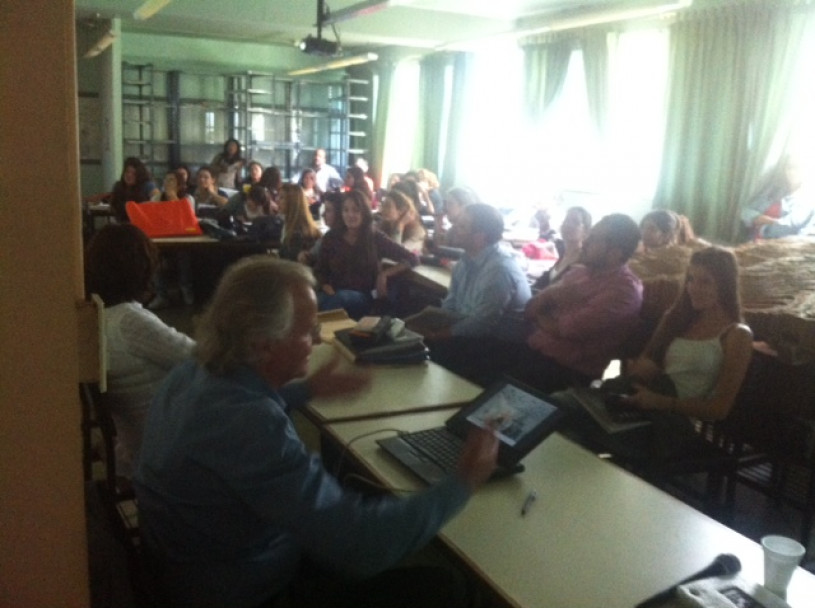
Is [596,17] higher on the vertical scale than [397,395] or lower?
higher

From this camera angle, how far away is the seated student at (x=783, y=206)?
20.1ft

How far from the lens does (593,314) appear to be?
357 centimetres

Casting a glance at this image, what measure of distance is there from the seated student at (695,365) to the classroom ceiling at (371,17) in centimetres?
602

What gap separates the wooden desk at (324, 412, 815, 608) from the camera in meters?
1.53

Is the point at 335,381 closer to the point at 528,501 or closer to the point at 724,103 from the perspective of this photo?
the point at 528,501

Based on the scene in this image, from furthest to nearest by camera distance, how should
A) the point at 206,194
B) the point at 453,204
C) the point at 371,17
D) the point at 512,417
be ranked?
1. the point at 371,17
2. the point at 206,194
3. the point at 453,204
4. the point at 512,417

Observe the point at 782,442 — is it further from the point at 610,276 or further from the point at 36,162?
the point at 36,162

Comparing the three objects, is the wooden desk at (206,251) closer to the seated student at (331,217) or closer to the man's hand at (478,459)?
the seated student at (331,217)

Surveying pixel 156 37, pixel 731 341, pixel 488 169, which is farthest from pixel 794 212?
pixel 156 37

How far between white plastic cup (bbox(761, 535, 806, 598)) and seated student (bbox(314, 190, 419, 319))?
3902 millimetres

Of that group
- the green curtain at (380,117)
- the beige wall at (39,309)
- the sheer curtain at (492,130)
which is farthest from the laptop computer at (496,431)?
the green curtain at (380,117)

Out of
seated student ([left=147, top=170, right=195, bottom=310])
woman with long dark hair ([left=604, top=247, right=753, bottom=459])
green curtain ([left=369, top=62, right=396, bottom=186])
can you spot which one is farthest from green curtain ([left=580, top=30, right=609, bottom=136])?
woman with long dark hair ([left=604, top=247, right=753, bottom=459])

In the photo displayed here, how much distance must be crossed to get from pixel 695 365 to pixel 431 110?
8.90 meters

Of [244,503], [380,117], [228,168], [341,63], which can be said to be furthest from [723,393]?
[380,117]
